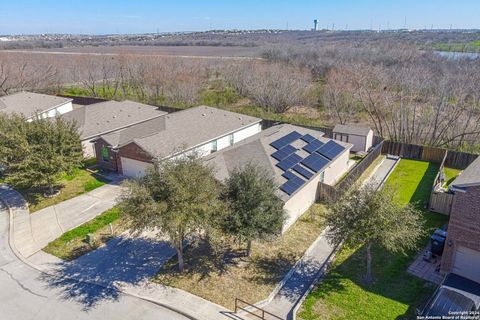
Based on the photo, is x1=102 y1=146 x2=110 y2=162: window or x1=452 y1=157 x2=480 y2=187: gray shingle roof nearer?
x1=452 y1=157 x2=480 y2=187: gray shingle roof

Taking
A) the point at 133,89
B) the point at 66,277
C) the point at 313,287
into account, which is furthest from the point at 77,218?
the point at 133,89

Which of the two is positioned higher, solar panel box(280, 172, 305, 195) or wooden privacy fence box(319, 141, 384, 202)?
solar panel box(280, 172, 305, 195)

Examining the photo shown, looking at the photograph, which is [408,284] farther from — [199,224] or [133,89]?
[133,89]

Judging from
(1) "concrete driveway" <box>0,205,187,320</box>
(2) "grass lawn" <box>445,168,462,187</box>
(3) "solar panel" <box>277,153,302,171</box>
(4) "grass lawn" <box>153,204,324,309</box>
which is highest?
(3) "solar panel" <box>277,153,302,171</box>

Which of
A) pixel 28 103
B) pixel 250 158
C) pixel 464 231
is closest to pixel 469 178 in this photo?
pixel 464 231

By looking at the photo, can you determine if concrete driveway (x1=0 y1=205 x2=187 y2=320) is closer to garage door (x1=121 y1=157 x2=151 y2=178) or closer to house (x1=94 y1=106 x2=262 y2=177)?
house (x1=94 y1=106 x2=262 y2=177)

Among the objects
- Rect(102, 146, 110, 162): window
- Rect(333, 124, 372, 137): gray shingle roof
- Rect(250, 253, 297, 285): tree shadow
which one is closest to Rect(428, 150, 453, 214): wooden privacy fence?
Rect(250, 253, 297, 285): tree shadow

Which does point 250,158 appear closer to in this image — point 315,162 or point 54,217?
point 315,162

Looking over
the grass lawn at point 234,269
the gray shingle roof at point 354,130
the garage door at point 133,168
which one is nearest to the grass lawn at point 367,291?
the grass lawn at point 234,269
